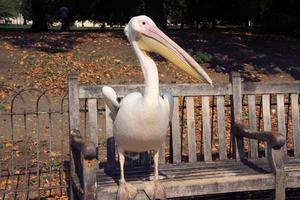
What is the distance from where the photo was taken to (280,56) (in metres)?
12.0

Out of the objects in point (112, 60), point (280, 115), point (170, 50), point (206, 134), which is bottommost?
point (206, 134)

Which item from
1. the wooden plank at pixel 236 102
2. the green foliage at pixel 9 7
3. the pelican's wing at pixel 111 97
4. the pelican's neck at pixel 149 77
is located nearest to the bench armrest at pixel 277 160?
the wooden plank at pixel 236 102

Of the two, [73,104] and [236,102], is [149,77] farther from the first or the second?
[236,102]

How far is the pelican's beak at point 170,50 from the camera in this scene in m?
3.56

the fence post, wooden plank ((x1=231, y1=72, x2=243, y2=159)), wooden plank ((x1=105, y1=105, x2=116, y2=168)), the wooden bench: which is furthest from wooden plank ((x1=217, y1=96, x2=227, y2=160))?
the fence post

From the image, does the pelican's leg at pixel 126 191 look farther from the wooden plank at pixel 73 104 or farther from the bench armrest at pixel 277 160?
the bench armrest at pixel 277 160

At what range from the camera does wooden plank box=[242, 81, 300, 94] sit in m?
4.77

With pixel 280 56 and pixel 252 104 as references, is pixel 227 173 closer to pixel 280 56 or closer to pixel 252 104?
pixel 252 104

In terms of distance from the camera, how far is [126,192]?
3.61 m

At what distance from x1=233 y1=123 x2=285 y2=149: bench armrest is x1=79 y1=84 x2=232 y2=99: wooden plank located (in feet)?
1.16

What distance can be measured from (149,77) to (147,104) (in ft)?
0.65

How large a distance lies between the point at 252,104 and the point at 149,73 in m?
1.60

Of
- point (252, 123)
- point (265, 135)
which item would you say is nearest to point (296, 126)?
point (252, 123)

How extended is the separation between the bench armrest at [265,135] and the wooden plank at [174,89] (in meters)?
0.35
